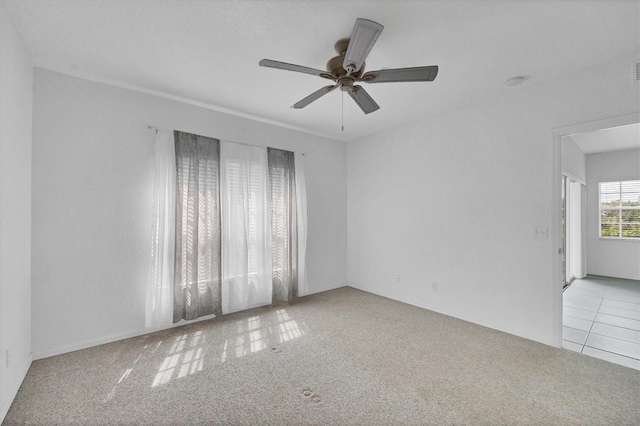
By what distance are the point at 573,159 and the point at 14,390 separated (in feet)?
26.2

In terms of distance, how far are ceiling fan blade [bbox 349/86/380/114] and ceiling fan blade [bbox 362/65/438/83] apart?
0.19 metres

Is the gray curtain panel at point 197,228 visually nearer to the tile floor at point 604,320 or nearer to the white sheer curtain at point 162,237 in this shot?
the white sheer curtain at point 162,237

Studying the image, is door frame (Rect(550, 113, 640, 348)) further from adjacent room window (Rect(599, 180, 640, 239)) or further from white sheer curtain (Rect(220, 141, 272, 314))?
adjacent room window (Rect(599, 180, 640, 239))

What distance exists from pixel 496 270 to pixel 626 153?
4.97 m

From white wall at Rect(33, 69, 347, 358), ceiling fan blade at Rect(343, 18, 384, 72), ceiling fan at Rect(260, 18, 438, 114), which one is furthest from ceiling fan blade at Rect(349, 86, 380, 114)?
white wall at Rect(33, 69, 347, 358)

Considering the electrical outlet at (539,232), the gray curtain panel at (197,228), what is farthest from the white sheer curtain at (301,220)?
the electrical outlet at (539,232)

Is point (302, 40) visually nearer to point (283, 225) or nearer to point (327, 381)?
point (283, 225)

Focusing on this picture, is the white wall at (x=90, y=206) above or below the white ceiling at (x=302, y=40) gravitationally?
below

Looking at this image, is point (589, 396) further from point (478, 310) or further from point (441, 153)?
point (441, 153)

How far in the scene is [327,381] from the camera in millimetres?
2232

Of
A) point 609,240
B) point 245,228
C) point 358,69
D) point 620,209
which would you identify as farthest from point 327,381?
point 620,209

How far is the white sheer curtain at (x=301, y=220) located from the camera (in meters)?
4.35

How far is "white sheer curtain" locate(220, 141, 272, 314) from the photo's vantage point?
11.9 ft

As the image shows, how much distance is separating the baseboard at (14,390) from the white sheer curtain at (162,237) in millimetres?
898
